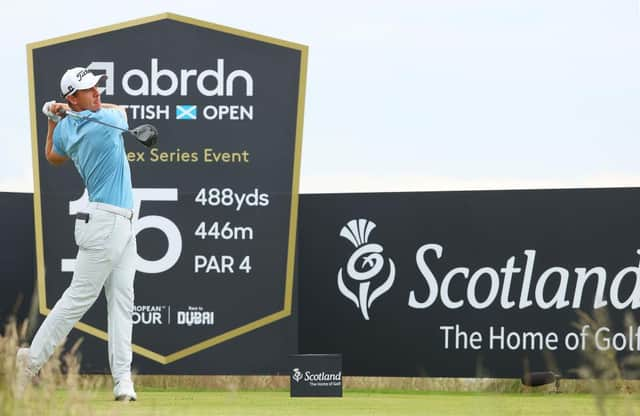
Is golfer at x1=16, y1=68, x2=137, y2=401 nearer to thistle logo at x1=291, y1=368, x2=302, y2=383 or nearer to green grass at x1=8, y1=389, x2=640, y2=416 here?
green grass at x1=8, y1=389, x2=640, y2=416

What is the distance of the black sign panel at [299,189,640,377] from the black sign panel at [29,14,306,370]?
0.39 m

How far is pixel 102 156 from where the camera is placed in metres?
6.40

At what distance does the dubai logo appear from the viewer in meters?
9.30

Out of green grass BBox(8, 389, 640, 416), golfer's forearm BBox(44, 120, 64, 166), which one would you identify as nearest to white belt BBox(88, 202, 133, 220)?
golfer's forearm BBox(44, 120, 64, 166)

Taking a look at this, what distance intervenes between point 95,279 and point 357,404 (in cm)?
173

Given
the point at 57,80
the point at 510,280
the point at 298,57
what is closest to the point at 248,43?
the point at 298,57

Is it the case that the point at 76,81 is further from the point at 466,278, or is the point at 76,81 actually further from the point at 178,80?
the point at 466,278

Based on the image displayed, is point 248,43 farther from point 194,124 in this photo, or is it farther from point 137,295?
point 137,295

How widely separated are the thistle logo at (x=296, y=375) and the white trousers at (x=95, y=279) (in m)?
1.62

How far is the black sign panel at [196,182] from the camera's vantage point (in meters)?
9.25

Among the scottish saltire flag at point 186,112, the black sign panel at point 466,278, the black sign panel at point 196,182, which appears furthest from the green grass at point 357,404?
the scottish saltire flag at point 186,112

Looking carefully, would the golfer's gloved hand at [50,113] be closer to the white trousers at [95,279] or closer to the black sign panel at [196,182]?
the white trousers at [95,279]

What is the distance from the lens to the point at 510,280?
916cm

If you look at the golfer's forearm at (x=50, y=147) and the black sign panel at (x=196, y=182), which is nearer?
the golfer's forearm at (x=50, y=147)
